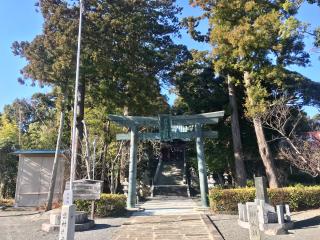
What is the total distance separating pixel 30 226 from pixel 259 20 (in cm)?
1275

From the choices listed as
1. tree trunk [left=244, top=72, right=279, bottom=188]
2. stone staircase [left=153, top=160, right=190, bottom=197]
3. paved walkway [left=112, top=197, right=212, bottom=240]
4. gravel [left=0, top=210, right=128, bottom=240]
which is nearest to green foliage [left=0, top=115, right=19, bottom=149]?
gravel [left=0, top=210, right=128, bottom=240]

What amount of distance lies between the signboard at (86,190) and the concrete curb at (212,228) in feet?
12.6

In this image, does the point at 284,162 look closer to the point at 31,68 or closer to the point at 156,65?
the point at 156,65

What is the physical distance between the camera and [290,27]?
1212 centimetres

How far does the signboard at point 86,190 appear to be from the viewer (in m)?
11.5

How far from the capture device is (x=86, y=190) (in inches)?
456

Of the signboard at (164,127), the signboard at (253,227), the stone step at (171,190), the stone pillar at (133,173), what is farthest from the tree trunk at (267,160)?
the stone step at (171,190)

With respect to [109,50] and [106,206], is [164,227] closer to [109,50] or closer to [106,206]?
[106,206]

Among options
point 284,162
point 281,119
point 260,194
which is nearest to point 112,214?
point 260,194

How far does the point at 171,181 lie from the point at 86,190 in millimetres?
18454

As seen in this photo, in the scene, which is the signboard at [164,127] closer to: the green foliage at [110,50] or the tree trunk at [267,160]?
the green foliage at [110,50]

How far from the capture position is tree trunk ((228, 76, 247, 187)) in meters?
18.6

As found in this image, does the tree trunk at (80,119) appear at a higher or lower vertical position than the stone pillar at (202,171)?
higher

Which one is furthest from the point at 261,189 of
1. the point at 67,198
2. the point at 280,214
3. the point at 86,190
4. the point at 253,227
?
the point at 67,198
